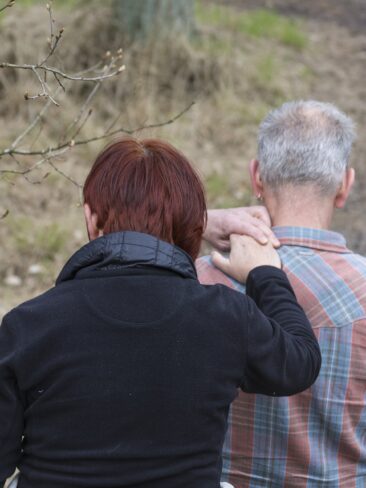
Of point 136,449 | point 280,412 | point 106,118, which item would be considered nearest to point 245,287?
point 280,412

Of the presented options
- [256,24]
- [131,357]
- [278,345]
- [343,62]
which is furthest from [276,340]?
[256,24]

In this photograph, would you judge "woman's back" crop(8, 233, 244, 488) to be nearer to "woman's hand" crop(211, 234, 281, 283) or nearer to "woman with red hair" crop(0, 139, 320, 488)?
"woman with red hair" crop(0, 139, 320, 488)

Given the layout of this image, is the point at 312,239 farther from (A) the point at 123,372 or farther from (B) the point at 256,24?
(B) the point at 256,24

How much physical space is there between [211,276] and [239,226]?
0.17 m

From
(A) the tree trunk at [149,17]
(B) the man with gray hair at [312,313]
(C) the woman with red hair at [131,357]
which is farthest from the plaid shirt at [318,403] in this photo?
(A) the tree trunk at [149,17]

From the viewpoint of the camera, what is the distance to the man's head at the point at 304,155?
2685 millimetres

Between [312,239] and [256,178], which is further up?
[256,178]

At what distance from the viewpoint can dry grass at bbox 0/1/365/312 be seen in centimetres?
673

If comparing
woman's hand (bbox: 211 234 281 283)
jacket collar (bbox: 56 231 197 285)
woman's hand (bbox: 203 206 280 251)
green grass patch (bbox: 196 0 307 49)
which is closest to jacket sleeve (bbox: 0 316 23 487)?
jacket collar (bbox: 56 231 197 285)

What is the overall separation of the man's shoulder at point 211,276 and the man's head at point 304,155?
279 millimetres

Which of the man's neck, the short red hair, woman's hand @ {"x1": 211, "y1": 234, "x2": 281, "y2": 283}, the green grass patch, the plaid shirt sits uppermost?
the green grass patch

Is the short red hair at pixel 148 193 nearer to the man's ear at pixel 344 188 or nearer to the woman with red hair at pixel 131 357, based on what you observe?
the woman with red hair at pixel 131 357

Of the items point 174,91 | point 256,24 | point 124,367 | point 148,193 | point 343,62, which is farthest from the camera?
point 256,24

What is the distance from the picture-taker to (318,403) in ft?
8.53
